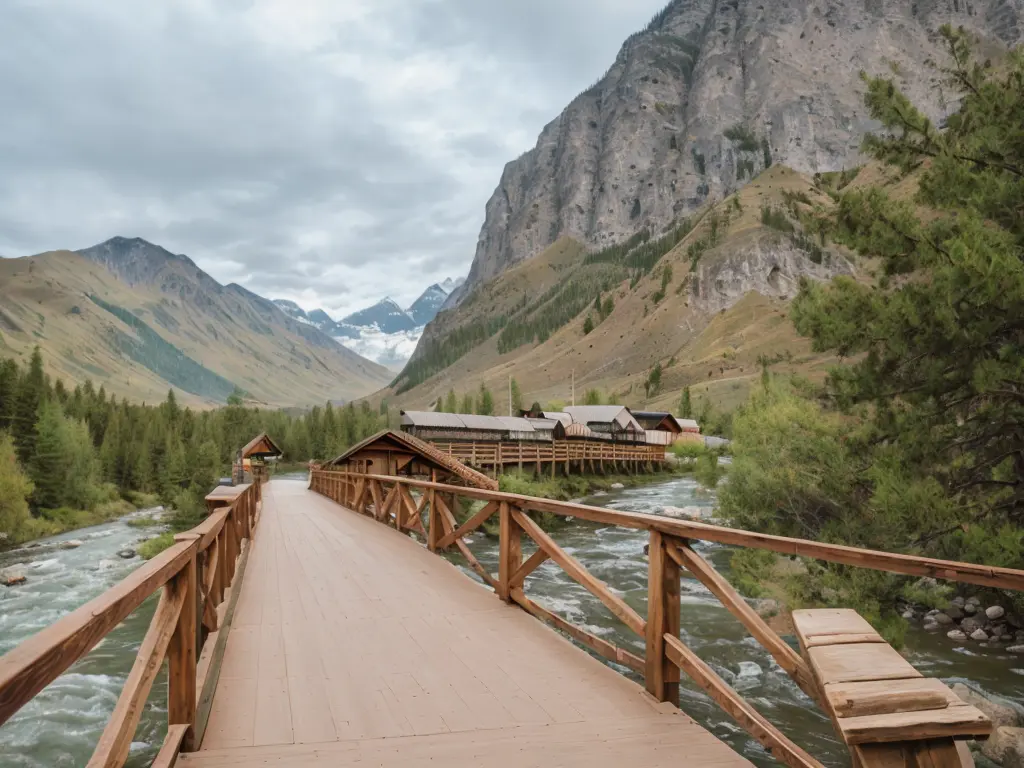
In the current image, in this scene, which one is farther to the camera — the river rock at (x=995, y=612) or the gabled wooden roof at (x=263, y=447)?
the gabled wooden roof at (x=263, y=447)

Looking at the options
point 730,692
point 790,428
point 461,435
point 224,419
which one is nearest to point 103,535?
point 461,435

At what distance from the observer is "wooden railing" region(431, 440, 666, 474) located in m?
44.7

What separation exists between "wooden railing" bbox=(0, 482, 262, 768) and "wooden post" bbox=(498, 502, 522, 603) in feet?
8.58

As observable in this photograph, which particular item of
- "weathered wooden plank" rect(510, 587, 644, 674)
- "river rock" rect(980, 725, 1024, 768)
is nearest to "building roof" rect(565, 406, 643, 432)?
"river rock" rect(980, 725, 1024, 768)

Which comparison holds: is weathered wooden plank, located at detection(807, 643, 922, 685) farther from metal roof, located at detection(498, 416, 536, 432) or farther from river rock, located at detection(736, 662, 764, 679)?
metal roof, located at detection(498, 416, 536, 432)

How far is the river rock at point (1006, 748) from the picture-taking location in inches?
287

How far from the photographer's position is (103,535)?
35.6m

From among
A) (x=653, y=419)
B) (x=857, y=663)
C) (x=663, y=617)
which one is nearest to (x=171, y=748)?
(x=663, y=617)

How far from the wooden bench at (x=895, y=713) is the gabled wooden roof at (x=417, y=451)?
27.9 meters

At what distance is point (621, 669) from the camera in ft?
36.9

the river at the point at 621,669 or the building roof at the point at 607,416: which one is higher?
the building roof at the point at 607,416

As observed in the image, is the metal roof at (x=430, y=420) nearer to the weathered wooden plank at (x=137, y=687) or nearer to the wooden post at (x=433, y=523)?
the wooden post at (x=433, y=523)

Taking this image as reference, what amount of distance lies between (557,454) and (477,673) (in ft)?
153

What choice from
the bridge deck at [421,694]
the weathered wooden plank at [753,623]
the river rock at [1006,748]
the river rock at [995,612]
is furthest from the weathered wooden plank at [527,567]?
the river rock at [995,612]
